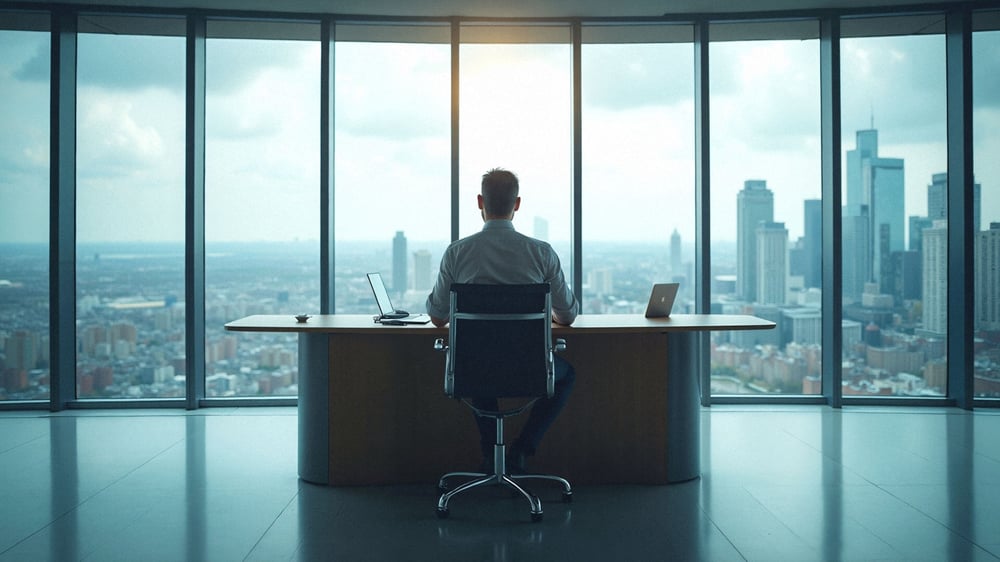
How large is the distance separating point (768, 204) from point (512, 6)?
100 inches

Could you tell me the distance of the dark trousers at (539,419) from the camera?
3809 millimetres

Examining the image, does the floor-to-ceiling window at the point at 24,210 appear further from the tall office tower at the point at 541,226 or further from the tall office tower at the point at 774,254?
the tall office tower at the point at 774,254

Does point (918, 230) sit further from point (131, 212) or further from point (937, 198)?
point (131, 212)

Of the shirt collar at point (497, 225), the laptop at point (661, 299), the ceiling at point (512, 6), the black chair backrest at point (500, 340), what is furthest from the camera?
the ceiling at point (512, 6)

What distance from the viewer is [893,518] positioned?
3439 mm

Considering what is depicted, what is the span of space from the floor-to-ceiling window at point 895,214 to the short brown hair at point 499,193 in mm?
3642

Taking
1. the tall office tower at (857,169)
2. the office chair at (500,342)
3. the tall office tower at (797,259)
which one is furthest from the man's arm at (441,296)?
the tall office tower at (857,169)

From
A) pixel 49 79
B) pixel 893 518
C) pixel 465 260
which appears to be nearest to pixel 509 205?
pixel 465 260

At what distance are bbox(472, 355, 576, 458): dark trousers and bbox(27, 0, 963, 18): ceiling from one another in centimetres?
316

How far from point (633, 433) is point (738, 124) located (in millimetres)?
3214

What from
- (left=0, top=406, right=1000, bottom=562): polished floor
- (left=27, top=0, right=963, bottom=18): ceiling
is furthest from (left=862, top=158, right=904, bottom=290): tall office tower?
(left=0, top=406, right=1000, bottom=562): polished floor

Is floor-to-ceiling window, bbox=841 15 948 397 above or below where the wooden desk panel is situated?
above

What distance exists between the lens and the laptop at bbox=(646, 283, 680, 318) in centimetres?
420

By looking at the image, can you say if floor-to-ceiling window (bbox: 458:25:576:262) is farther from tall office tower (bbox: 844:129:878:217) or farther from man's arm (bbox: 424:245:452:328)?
man's arm (bbox: 424:245:452:328)
